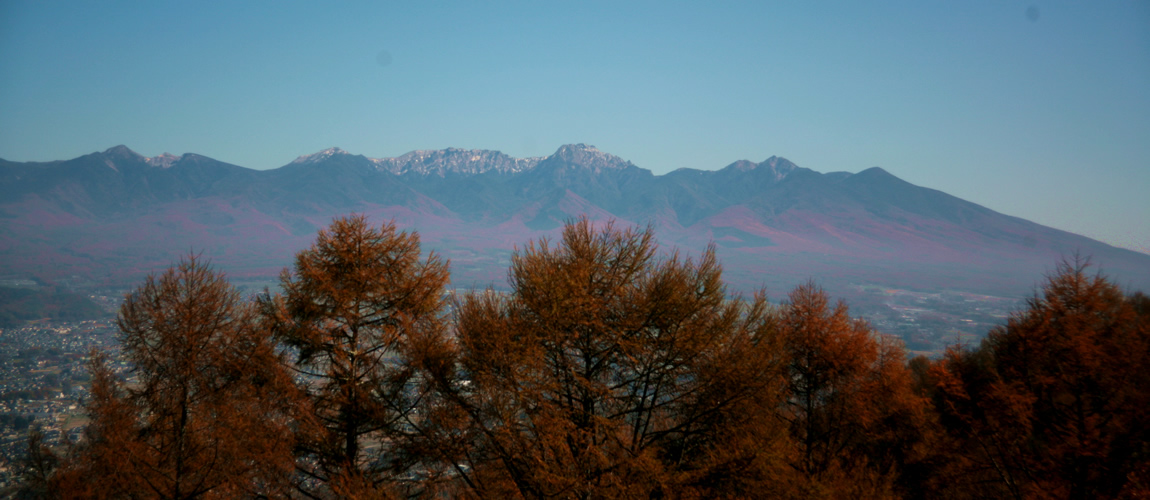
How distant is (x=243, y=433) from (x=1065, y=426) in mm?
13967

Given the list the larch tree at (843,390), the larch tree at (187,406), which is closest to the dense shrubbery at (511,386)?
the larch tree at (187,406)

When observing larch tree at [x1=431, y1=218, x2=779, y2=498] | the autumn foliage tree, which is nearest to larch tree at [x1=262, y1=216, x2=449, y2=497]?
larch tree at [x1=431, y1=218, x2=779, y2=498]

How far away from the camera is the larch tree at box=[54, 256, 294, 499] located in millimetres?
8703

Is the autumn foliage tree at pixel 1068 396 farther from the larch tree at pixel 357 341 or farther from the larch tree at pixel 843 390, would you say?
the larch tree at pixel 357 341

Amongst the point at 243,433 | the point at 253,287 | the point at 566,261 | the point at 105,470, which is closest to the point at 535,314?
the point at 566,261

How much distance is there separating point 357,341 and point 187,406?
269cm

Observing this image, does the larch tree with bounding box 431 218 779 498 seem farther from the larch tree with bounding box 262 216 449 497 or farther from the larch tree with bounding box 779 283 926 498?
the larch tree with bounding box 779 283 926 498

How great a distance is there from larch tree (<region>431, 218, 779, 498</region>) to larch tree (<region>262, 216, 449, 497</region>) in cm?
103

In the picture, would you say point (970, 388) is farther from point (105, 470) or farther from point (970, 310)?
point (970, 310)

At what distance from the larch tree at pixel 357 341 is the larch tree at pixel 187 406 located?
1.75 ft

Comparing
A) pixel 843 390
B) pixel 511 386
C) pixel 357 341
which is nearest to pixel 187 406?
pixel 357 341

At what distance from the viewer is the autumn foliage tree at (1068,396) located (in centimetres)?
938

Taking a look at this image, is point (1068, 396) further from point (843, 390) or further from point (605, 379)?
point (605, 379)

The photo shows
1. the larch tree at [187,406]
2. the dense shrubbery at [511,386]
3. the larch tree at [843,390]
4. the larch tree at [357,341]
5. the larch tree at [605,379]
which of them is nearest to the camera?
the larch tree at [605,379]
